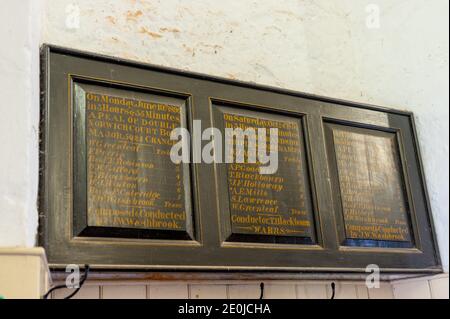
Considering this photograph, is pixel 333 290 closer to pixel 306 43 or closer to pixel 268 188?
pixel 268 188

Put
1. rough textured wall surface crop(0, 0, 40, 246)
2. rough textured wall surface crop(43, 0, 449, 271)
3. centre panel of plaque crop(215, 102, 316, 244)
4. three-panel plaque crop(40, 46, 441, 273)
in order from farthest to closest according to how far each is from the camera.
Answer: rough textured wall surface crop(43, 0, 449, 271)
centre panel of plaque crop(215, 102, 316, 244)
three-panel plaque crop(40, 46, 441, 273)
rough textured wall surface crop(0, 0, 40, 246)

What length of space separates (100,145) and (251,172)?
2.52 ft

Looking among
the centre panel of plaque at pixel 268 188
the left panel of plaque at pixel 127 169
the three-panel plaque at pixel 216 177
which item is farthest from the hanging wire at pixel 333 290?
the left panel of plaque at pixel 127 169

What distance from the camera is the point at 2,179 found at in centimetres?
222

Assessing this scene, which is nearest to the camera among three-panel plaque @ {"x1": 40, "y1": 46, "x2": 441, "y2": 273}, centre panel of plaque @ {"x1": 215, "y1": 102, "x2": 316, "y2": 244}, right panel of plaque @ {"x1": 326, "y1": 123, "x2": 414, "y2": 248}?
three-panel plaque @ {"x1": 40, "y1": 46, "x2": 441, "y2": 273}

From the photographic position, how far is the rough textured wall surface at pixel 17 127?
220cm

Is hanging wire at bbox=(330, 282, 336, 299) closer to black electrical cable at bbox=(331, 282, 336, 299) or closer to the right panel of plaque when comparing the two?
black electrical cable at bbox=(331, 282, 336, 299)

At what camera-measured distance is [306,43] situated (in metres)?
4.04

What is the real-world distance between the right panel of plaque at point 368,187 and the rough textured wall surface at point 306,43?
0.30 meters

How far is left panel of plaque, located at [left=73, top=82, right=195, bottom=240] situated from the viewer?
2.82 metres

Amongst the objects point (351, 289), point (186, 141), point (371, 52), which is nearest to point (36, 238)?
point (186, 141)

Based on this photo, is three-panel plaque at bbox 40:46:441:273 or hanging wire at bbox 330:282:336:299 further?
hanging wire at bbox 330:282:336:299

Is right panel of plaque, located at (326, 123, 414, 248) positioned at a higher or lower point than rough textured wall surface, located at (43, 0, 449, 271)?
lower

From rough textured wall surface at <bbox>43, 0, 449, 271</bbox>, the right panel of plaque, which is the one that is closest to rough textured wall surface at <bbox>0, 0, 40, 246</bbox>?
rough textured wall surface at <bbox>43, 0, 449, 271</bbox>
